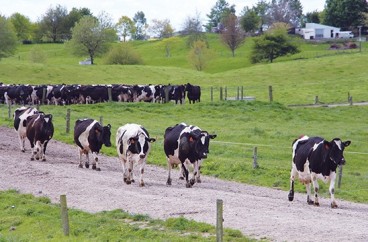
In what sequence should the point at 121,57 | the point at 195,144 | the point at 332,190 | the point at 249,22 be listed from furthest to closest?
the point at 249,22
the point at 121,57
the point at 195,144
the point at 332,190

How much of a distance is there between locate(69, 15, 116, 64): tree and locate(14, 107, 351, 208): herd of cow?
3267 inches

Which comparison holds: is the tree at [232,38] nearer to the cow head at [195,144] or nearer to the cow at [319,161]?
the cow head at [195,144]

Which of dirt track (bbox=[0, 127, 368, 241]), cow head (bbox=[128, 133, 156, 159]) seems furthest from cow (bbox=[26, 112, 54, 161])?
cow head (bbox=[128, 133, 156, 159])

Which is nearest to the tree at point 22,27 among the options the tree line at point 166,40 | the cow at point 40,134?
the tree line at point 166,40

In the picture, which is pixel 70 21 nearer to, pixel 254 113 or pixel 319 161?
pixel 254 113

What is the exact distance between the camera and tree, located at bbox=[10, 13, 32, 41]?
176000 mm

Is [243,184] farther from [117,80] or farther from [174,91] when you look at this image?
[117,80]

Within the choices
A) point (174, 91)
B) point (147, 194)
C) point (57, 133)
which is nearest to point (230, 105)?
point (174, 91)

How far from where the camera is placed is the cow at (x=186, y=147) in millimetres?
24531

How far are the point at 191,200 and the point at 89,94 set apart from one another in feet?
128

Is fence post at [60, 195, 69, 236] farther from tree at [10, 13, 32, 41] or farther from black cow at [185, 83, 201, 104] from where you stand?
tree at [10, 13, 32, 41]

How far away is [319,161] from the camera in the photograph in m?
21.9

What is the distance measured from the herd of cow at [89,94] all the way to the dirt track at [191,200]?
26814 millimetres

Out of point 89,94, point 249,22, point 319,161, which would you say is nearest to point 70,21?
point 249,22
